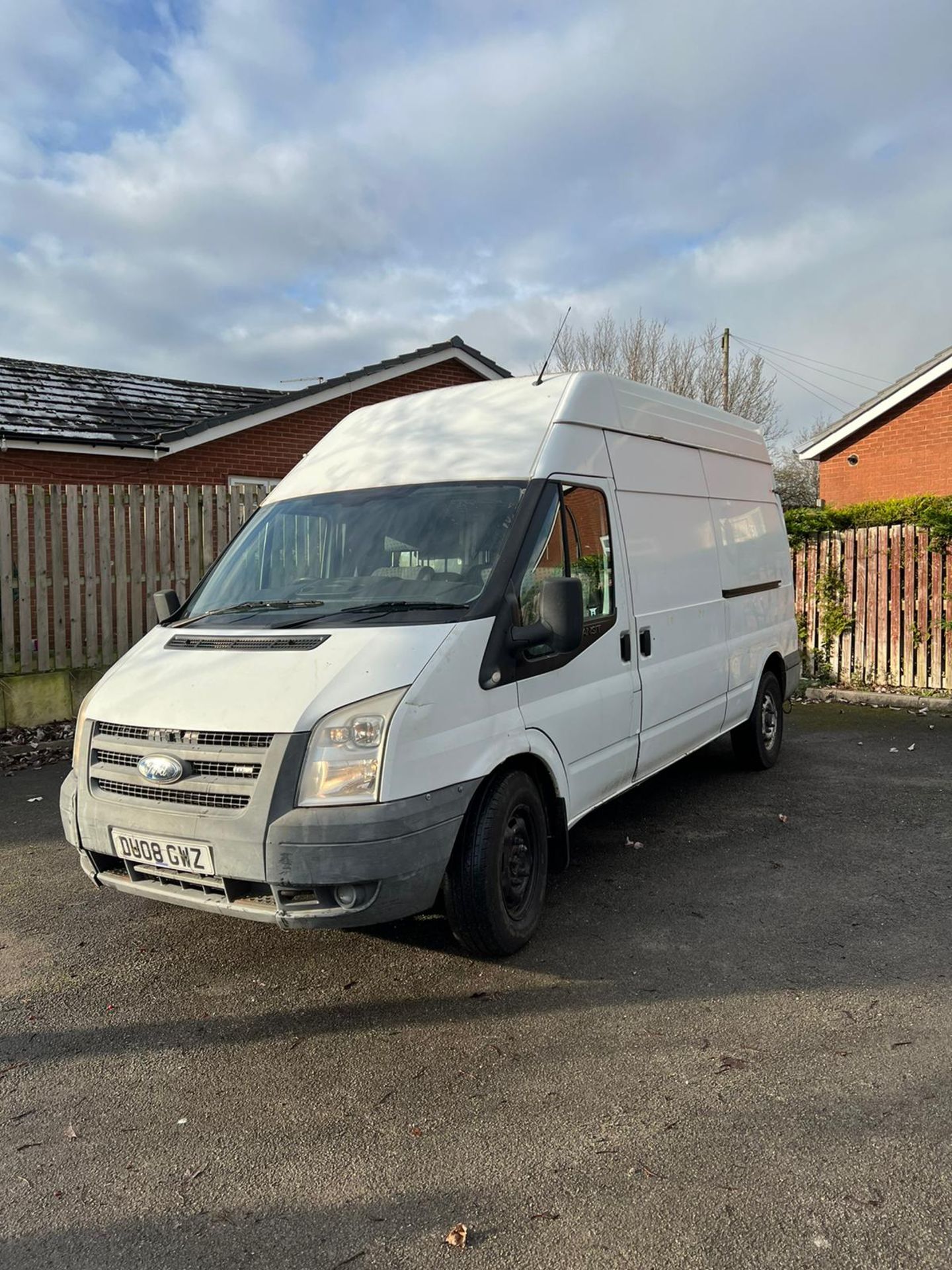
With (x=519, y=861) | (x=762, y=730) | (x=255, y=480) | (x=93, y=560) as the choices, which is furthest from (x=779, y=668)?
(x=255, y=480)

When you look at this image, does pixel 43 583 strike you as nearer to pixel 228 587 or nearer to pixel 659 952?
pixel 228 587

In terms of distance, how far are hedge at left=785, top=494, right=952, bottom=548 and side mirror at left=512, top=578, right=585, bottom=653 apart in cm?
753

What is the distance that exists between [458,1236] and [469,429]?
3408 millimetres

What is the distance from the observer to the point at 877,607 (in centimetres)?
1024

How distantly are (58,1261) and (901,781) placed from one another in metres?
6.18

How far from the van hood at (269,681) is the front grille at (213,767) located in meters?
0.12

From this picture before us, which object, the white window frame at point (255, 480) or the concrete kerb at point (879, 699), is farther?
the white window frame at point (255, 480)

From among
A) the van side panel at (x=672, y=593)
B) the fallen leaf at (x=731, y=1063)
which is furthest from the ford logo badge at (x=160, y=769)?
the van side panel at (x=672, y=593)

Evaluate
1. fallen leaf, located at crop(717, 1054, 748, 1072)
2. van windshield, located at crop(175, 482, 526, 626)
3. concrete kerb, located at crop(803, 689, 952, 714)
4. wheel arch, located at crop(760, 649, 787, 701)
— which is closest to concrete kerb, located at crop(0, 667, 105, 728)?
van windshield, located at crop(175, 482, 526, 626)

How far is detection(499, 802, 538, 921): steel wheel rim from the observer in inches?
149

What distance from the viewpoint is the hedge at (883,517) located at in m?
9.67

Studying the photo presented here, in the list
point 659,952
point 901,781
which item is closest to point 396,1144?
point 659,952

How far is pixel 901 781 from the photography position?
6695 millimetres

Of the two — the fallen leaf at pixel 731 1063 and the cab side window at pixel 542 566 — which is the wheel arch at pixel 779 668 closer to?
the cab side window at pixel 542 566
